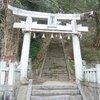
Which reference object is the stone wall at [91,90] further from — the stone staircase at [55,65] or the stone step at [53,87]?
the stone staircase at [55,65]

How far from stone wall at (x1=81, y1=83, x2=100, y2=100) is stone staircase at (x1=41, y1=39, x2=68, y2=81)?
Answer: 2.91m

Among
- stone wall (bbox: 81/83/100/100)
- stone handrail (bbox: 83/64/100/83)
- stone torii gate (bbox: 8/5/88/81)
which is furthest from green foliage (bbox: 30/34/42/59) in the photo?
stone handrail (bbox: 83/64/100/83)

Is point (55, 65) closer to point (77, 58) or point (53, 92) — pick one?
point (77, 58)

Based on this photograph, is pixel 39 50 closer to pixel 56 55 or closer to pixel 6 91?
pixel 56 55

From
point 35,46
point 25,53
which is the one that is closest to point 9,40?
point 25,53

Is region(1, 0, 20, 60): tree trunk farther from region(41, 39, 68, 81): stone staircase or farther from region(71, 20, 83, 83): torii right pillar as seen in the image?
region(71, 20, 83, 83): torii right pillar

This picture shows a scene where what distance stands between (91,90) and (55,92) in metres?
1.33

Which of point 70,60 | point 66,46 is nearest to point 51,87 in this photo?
point 70,60

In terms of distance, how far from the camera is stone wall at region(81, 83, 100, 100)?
7453mm

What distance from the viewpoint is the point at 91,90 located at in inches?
319

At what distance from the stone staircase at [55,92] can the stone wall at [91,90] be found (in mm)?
300

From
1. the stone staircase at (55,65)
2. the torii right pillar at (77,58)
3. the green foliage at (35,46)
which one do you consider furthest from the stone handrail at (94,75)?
the green foliage at (35,46)

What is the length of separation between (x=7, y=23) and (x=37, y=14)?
193 centimetres

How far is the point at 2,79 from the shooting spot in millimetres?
7262
